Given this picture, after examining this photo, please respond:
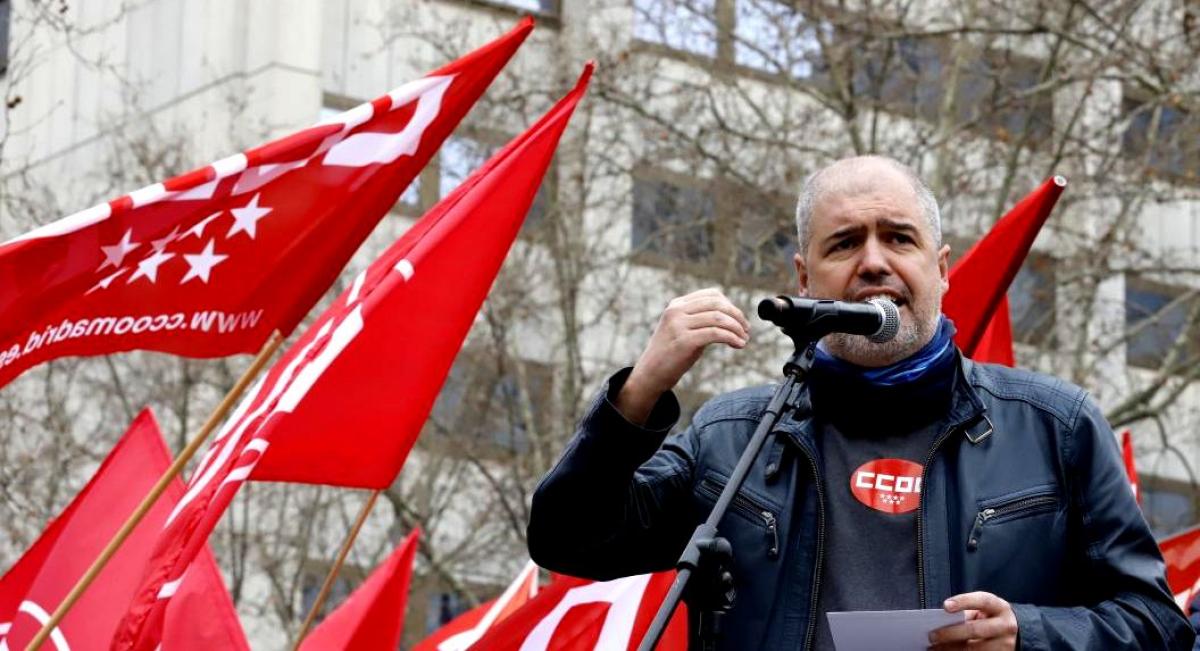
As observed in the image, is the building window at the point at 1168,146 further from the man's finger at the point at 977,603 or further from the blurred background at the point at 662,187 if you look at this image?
the man's finger at the point at 977,603

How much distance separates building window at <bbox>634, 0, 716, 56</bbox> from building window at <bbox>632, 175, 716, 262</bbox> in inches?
46.5

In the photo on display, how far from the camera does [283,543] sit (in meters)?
20.3

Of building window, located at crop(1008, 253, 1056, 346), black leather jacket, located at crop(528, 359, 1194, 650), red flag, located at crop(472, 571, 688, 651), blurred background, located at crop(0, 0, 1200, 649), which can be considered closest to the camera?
black leather jacket, located at crop(528, 359, 1194, 650)

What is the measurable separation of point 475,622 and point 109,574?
5.96 feet

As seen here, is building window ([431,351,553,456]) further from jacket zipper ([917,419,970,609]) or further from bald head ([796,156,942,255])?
jacket zipper ([917,419,970,609])

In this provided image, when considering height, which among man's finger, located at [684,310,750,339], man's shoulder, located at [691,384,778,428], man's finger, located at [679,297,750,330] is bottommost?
man's shoulder, located at [691,384,778,428]

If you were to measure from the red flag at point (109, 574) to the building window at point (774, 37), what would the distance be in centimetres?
1065

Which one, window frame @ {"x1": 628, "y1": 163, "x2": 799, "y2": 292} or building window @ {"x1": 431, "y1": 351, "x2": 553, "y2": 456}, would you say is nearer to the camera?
window frame @ {"x1": 628, "y1": 163, "x2": 799, "y2": 292}

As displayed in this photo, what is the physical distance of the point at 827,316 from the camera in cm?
418

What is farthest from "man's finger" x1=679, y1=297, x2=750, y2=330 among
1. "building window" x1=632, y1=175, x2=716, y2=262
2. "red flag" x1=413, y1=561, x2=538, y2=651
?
"building window" x1=632, y1=175, x2=716, y2=262

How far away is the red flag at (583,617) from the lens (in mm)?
6750

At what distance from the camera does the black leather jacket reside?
425cm

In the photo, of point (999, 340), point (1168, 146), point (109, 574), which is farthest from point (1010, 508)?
point (1168, 146)

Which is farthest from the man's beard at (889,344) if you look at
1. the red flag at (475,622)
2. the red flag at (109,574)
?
the red flag at (475,622)
